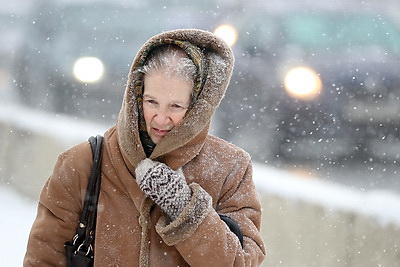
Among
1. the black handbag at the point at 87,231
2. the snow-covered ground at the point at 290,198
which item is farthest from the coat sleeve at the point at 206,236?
the snow-covered ground at the point at 290,198

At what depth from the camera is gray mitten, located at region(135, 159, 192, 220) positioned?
5.41ft

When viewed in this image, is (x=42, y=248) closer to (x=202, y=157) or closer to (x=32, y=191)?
(x=202, y=157)

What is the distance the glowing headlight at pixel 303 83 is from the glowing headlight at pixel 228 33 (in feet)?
2.29

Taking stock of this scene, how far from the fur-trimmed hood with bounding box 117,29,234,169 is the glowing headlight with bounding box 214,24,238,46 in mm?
4723

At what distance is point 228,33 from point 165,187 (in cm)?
514

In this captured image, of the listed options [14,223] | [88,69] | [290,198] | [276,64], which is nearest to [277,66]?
[276,64]

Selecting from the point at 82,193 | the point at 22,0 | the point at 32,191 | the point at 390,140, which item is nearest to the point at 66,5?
the point at 22,0

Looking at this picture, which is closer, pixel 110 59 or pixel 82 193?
pixel 82 193

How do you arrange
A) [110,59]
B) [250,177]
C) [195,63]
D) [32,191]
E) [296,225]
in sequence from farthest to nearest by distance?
1. [110,59]
2. [32,191]
3. [296,225]
4. [250,177]
5. [195,63]

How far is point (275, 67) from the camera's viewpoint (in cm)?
661

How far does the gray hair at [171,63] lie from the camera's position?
69.2 inches

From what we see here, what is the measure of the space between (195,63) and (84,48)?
5.38 meters

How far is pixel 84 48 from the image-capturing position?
6.95 m

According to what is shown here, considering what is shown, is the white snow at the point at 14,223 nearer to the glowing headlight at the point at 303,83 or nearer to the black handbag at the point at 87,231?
the black handbag at the point at 87,231
